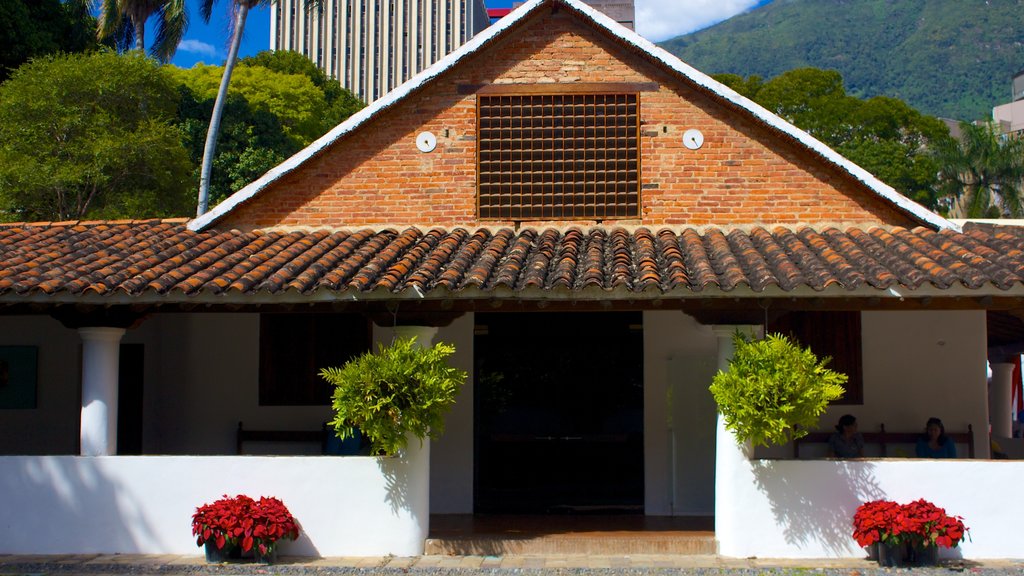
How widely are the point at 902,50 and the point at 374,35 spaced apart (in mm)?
92017

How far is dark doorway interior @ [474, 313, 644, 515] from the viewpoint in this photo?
42.5 ft

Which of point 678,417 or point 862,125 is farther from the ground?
point 862,125

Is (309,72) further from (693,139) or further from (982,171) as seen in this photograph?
(693,139)

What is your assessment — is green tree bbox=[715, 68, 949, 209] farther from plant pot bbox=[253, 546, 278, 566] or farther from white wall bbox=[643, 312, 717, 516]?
plant pot bbox=[253, 546, 278, 566]

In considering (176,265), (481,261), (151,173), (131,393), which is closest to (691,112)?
(481,261)

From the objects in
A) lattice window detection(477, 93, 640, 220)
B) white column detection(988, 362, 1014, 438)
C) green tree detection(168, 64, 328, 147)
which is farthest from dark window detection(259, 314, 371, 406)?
green tree detection(168, 64, 328, 147)

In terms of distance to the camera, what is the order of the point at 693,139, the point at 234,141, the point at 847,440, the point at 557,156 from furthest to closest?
the point at 234,141
the point at 557,156
the point at 693,139
the point at 847,440

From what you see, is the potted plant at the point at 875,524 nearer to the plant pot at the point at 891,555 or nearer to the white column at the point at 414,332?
the plant pot at the point at 891,555

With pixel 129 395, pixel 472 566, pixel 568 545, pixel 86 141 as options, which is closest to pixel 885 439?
pixel 568 545

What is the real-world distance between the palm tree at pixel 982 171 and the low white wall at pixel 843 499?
3882 centimetres

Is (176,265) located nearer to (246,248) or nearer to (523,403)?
(246,248)

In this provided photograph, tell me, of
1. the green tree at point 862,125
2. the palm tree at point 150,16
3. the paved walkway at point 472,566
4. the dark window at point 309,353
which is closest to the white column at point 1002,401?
the paved walkway at point 472,566

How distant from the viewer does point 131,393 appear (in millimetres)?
13750

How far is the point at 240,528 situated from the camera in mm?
9969
